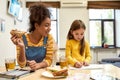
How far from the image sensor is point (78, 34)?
86.6 inches

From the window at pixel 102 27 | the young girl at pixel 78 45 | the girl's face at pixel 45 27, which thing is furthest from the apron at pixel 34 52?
the window at pixel 102 27

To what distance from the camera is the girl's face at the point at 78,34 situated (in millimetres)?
2181

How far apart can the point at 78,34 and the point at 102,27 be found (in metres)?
3.71

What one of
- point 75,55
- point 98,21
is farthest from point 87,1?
point 75,55

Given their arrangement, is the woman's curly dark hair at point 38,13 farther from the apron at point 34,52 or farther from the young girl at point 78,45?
the young girl at point 78,45

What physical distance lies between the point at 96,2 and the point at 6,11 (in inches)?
111

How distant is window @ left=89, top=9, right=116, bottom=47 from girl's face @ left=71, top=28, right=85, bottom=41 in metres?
3.49

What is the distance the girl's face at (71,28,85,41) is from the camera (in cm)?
218

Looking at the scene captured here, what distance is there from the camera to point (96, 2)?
5.47 metres

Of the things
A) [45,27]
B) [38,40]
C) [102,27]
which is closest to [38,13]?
[45,27]

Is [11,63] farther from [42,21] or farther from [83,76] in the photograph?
[83,76]

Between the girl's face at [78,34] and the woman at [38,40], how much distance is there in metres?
0.51

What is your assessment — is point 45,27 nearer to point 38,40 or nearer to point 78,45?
point 38,40

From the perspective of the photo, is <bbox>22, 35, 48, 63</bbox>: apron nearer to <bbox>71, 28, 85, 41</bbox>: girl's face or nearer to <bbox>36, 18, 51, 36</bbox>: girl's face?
<bbox>36, 18, 51, 36</bbox>: girl's face
